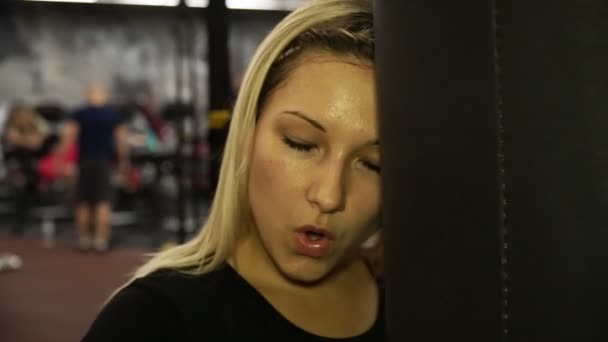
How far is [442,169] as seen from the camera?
1.64ft

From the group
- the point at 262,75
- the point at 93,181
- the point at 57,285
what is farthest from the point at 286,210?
the point at 93,181

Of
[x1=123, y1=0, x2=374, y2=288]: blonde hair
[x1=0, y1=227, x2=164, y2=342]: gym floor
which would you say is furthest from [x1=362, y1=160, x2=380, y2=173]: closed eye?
[x1=0, y1=227, x2=164, y2=342]: gym floor

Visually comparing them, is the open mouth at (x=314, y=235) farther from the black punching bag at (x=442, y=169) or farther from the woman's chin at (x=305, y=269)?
the black punching bag at (x=442, y=169)

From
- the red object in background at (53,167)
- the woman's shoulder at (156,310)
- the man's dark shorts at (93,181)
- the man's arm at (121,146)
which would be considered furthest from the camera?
the red object in background at (53,167)

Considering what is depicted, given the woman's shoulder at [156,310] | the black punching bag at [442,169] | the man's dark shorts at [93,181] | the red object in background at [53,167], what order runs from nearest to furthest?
the black punching bag at [442,169] < the woman's shoulder at [156,310] < the man's dark shorts at [93,181] < the red object in background at [53,167]

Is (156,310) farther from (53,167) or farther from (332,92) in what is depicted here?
(53,167)

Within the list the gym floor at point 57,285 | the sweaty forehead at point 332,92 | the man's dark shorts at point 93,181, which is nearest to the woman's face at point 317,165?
the sweaty forehead at point 332,92

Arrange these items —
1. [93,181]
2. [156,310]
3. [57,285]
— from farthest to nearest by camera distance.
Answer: [93,181] → [57,285] → [156,310]

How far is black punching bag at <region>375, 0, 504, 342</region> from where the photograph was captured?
47 centimetres

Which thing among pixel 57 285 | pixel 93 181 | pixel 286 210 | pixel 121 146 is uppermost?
pixel 286 210

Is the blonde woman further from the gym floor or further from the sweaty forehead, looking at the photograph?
the gym floor

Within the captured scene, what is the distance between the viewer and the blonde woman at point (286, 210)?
0.69m

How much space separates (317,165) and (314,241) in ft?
0.27

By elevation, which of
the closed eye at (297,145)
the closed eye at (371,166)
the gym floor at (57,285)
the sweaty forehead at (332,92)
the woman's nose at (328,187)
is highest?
the sweaty forehead at (332,92)
